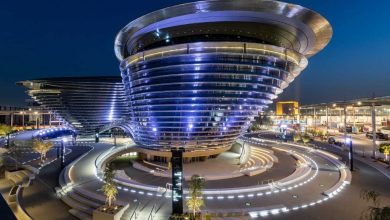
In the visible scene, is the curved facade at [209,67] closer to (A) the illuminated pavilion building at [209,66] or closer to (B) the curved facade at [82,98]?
(A) the illuminated pavilion building at [209,66]

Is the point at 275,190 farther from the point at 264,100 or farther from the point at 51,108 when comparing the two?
the point at 51,108

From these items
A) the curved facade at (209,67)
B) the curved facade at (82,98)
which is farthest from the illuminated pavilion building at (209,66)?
the curved facade at (82,98)

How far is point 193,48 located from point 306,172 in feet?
75.3

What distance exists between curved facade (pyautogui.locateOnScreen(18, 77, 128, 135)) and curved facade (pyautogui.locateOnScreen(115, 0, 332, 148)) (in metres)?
26.5

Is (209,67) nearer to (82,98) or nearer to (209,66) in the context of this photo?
(209,66)

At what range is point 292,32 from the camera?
4272 centimetres

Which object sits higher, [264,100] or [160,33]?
[160,33]

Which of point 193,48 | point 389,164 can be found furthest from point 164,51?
point 389,164

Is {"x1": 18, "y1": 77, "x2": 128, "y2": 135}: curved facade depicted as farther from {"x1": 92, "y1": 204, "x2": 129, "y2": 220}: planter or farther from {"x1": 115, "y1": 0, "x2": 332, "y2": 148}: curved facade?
{"x1": 92, "y1": 204, "x2": 129, "y2": 220}: planter

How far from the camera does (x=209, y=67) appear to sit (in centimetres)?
3559

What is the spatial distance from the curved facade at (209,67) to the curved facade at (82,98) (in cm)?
2651

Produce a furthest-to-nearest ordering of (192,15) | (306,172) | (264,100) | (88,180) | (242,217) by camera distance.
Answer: (264,100)
(192,15)
(306,172)
(88,180)
(242,217)

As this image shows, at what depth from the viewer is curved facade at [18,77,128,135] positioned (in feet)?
214

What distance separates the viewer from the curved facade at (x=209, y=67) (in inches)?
1390
